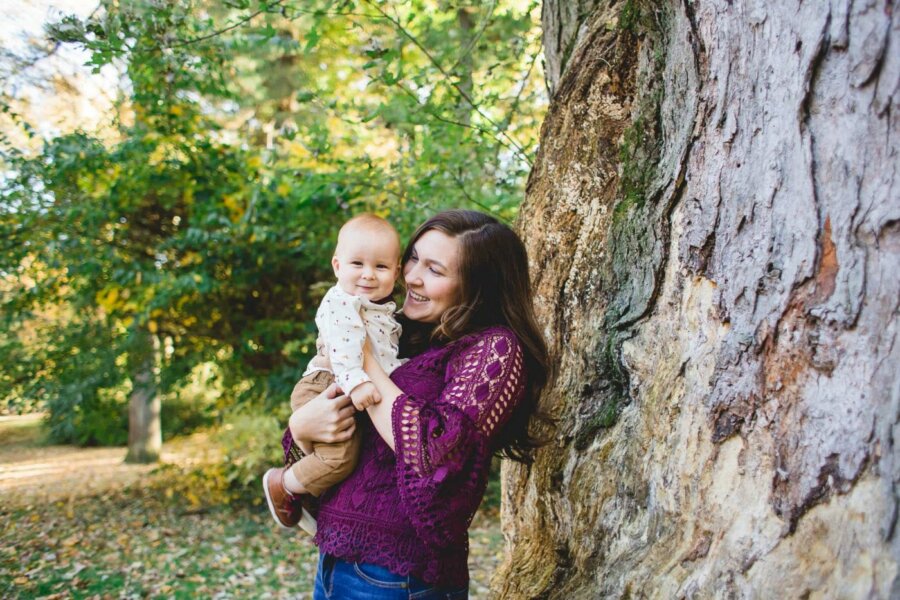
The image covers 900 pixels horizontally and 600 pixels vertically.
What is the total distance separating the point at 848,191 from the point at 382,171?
3.73 m

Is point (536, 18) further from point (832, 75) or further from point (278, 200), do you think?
point (832, 75)

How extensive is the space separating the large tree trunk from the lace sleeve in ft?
1.48

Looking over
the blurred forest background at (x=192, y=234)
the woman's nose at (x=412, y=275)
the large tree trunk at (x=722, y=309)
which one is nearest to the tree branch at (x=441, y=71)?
the blurred forest background at (x=192, y=234)

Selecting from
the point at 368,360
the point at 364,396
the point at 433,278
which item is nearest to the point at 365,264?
the point at 433,278

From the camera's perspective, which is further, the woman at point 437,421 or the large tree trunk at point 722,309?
the woman at point 437,421

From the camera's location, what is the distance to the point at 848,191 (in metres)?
1.41

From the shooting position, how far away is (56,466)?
9797mm

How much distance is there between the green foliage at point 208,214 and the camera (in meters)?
4.89

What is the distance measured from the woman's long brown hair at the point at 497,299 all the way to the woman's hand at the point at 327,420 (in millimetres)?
343

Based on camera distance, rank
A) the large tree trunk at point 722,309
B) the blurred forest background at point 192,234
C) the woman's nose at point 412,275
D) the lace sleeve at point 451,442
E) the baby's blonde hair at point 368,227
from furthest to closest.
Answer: the blurred forest background at point 192,234 < the baby's blonde hair at point 368,227 < the woman's nose at point 412,275 < the lace sleeve at point 451,442 < the large tree trunk at point 722,309

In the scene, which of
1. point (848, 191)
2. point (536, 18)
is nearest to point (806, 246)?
point (848, 191)

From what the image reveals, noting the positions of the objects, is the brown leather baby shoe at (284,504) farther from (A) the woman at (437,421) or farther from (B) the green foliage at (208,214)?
(B) the green foliage at (208,214)

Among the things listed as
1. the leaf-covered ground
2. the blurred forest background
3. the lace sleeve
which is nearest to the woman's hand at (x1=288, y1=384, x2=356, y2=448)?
the lace sleeve

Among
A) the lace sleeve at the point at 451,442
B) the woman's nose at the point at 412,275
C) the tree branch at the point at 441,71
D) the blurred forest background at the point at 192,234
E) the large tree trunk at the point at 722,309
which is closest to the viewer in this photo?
the large tree trunk at the point at 722,309
